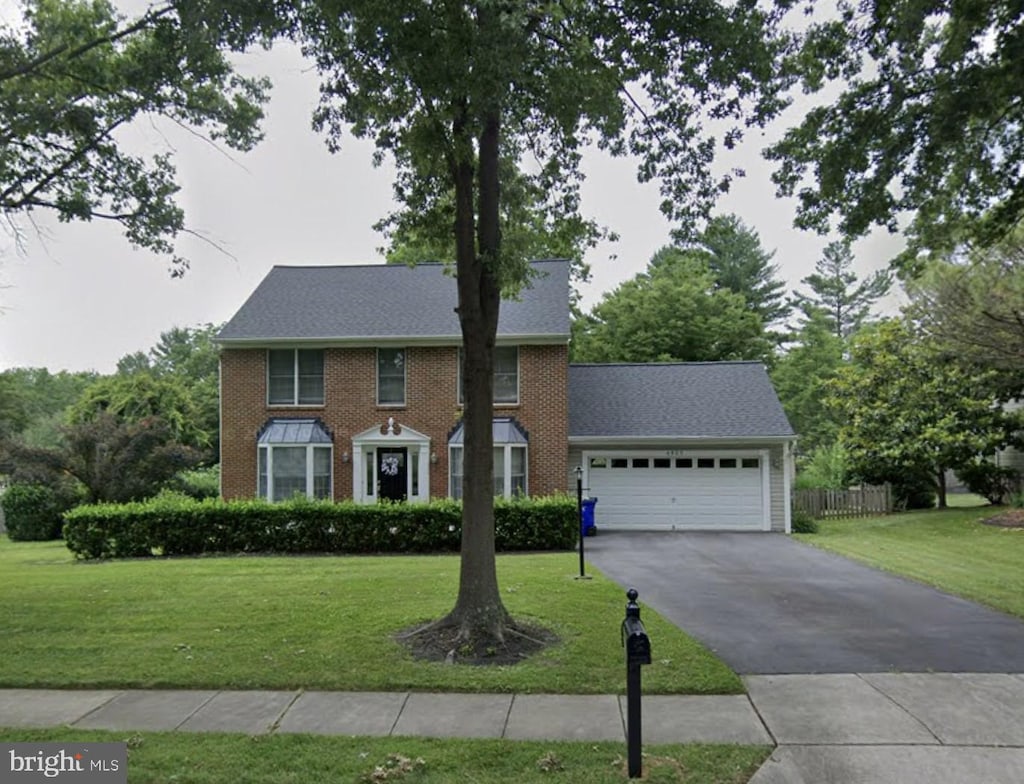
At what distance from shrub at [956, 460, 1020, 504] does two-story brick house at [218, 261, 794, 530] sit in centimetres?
820

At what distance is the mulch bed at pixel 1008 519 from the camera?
60.0ft

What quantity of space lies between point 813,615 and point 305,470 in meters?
14.0

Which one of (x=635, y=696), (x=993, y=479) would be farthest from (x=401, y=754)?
(x=993, y=479)

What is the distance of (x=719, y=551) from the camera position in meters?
14.9

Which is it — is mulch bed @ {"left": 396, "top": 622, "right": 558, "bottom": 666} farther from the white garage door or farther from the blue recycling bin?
the white garage door

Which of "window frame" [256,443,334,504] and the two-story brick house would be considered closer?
the two-story brick house

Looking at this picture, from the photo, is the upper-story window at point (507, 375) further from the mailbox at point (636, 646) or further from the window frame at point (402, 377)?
the mailbox at point (636, 646)

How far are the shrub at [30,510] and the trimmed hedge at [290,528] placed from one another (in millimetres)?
7992

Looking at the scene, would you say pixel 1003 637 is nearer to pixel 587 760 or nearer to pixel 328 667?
pixel 587 760

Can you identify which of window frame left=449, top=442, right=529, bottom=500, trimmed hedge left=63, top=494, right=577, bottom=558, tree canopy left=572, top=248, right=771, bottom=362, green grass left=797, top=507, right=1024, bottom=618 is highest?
tree canopy left=572, top=248, right=771, bottom=362

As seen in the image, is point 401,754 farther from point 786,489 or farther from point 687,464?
point 786,489

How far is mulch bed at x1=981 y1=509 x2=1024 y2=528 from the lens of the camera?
18.3 metres

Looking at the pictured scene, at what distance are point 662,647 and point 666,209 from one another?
499cm

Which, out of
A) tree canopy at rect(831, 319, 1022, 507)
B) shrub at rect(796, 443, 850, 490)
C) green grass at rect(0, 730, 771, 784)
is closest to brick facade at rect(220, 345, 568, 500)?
shrub at rect(796, 443, 850, 490)
